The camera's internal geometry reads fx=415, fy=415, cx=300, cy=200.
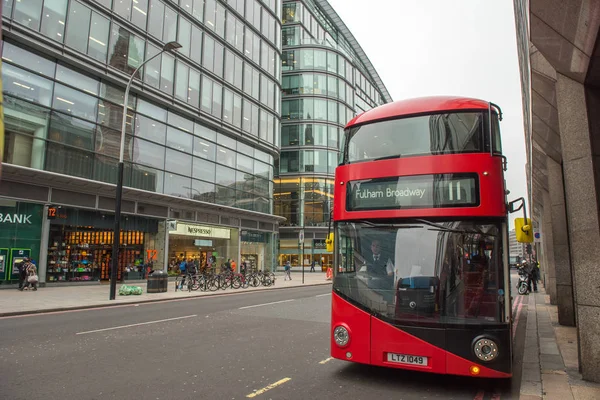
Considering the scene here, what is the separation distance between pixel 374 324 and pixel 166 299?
43.9ft

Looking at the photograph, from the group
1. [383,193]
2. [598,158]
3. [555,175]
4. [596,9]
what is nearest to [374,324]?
[383,193]

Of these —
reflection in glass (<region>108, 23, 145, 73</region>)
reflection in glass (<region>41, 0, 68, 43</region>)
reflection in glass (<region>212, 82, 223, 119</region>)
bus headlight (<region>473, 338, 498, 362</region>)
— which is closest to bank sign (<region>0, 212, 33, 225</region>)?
reflection in glass (<region>41, 0, 68, 43</region>)

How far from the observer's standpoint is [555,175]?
12.1 meters

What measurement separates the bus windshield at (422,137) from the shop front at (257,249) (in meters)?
28.7

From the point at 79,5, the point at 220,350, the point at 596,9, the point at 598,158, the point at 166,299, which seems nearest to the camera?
the point at 596,9

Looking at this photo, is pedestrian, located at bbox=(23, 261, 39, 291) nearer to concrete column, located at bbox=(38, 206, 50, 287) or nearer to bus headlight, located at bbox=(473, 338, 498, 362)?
concrete column, located at bbox=(38, 206, 50, 287)

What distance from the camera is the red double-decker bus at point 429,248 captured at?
17.8ft

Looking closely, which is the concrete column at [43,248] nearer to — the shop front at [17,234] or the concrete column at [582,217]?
the shop front at [17,234]

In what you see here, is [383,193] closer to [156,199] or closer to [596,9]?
[596,9]

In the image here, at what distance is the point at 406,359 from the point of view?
561 centimetres

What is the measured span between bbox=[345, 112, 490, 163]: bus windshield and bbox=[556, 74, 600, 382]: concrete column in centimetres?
162

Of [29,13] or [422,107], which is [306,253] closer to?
[29,13]

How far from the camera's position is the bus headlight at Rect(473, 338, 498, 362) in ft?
17.1

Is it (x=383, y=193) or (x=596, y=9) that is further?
(x=383, y=193)
